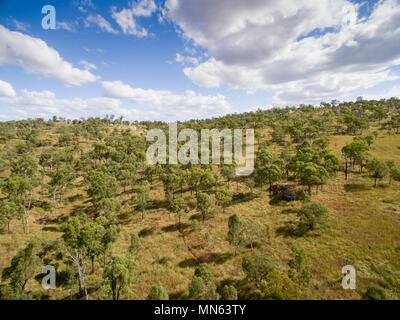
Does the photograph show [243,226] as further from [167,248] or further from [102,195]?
[102,195]

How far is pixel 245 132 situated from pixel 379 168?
78.8m

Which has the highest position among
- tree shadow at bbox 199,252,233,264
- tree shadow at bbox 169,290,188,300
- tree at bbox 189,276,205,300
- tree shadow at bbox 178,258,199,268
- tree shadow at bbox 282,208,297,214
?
tree shadow at bbox 282,208,297,214

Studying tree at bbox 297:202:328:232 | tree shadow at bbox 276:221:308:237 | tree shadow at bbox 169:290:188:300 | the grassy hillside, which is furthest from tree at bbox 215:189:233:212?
tree shadow at bbox 169:290:188:300

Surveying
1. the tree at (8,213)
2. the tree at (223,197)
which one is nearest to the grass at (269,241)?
the tree at (223,197)

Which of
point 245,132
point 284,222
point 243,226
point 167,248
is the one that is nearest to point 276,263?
point 243,226

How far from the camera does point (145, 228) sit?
49.3 m

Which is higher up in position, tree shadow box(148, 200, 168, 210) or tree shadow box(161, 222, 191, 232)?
tree shadow box(148, 200, 168, 210)

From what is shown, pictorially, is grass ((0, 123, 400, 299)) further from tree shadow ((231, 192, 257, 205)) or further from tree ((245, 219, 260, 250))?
tree ((245, 219, 260, 250))

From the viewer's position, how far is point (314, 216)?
4253cm

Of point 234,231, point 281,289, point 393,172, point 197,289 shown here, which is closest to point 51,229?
point 197,289

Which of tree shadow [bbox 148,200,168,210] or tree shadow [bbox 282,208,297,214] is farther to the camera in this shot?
tree shadow [bbox 148,200,168,210]

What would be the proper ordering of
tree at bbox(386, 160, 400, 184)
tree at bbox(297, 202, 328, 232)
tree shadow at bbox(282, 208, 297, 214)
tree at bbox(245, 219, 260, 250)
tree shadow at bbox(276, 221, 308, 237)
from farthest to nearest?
tree at bbox(386, 160, 400, 184) < tree shadow at bbox(282, 208, 297, 214) < tree shadow at bbox(276, 221, 308, 237) < tree at bbox(297, 202, 328, 232) < tree at bbox(245, 219, 260, 250)

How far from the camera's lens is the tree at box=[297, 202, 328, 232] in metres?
42.0

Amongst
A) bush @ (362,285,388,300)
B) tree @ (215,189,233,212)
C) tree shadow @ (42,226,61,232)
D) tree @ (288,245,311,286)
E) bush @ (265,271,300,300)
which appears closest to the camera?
bush @ (362,285,388,300)
